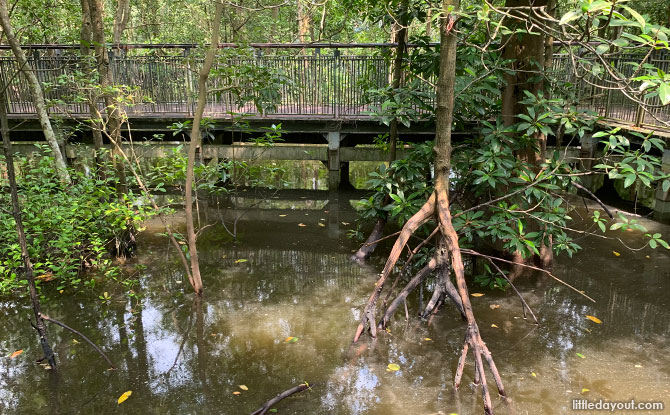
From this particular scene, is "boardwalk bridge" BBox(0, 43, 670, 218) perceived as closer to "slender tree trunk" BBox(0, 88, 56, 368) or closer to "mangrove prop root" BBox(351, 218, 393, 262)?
"mangrove prop root" BBox(351, 218, 393, 262)

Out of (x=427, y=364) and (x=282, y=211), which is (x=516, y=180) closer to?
(x=427, y=364)

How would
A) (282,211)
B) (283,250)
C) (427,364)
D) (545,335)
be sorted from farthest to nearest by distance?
(282,211), (283,250), (545,335), (427,364)

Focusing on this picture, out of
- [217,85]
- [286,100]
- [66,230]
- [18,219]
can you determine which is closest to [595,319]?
[18,219]

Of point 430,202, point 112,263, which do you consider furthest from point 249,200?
point 430,202

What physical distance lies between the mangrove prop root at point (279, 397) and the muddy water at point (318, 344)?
0.07m

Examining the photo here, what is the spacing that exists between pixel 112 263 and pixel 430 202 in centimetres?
409

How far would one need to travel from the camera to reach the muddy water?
155 inches

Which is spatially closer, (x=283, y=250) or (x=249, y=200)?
(x=283, y=250)

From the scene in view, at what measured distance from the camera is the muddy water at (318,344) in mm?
3936

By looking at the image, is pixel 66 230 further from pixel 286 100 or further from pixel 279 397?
pixel 286 100

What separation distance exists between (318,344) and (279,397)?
3.25 feet

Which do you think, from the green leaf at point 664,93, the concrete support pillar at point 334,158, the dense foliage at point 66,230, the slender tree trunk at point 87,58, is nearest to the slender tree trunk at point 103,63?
the slender tree trunk at point 87,58

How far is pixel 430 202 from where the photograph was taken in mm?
4887

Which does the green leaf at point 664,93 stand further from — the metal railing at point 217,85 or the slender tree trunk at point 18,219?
the metal railing at point 217,85
